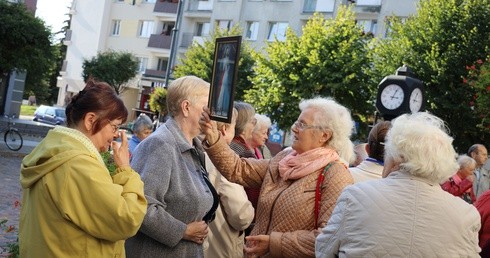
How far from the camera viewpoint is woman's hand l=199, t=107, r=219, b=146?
14.8ft

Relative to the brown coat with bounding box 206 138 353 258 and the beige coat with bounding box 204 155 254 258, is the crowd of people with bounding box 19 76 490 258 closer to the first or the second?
the brown coat with bounding box 206 138 353 258

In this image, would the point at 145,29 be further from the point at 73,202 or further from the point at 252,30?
the point at 73,202

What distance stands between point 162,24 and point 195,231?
59.6m

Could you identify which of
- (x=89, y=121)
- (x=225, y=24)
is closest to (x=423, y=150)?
(x=89, y=121)

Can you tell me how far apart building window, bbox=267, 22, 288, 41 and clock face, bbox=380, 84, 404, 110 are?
38.0 metres

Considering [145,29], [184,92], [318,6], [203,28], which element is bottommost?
[184,92]

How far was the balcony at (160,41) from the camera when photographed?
60406 millimetres

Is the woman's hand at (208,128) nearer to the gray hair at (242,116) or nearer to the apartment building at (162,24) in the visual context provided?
the gray hair at (242,116)

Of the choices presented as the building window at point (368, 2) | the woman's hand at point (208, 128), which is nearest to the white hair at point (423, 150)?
the woman's hand at point (208, 128)

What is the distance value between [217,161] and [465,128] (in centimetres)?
2575

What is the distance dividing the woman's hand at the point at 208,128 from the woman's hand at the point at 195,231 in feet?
1.72

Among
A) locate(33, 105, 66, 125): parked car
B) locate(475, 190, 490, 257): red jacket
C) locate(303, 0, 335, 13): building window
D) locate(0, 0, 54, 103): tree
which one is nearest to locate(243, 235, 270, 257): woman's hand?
locate(475, 190, 490, 257): red jacket

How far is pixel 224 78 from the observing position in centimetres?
429

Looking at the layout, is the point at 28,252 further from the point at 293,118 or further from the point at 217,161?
the point at 293,118
